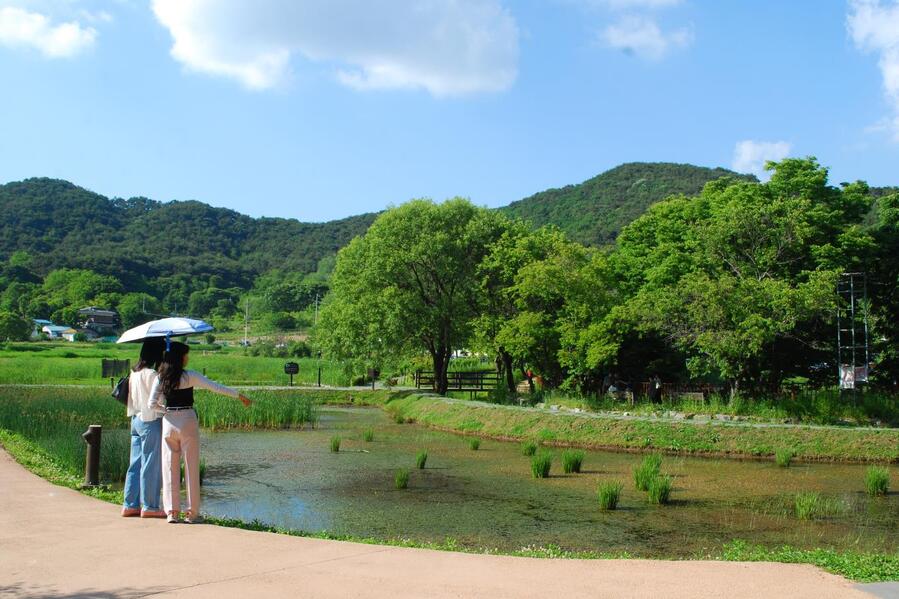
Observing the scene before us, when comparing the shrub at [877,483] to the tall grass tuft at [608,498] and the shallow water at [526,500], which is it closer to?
the shallow water at [526,500]

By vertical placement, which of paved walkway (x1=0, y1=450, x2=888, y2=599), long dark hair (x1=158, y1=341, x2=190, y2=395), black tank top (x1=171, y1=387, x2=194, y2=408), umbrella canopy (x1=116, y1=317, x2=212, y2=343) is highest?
umbrella canopy (x1=116, y1=317, x2=212, y2=343)

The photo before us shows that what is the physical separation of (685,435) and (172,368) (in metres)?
18.1

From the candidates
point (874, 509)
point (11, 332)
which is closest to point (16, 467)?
point (874, 509)

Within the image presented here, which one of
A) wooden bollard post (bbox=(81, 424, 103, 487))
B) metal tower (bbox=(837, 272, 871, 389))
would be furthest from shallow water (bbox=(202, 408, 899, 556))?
metal tower (bbox=(837, 272, 871, 389))

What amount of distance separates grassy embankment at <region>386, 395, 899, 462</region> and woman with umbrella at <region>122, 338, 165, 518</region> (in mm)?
16871

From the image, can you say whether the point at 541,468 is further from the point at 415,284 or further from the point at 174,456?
the point at 415,284

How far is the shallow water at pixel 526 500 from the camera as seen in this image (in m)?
11.0

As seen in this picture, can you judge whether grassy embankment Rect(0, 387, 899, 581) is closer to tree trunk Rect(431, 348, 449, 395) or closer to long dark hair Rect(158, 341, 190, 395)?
long dark hair Rect(158, 341, 190, 395)

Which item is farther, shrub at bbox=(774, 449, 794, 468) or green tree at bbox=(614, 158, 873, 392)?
green tree at bbox=(614, 158, 873, 392)

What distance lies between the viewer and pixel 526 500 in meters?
14.1

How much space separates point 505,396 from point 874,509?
833 inches

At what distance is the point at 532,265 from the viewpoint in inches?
1275

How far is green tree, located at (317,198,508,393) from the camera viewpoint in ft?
120

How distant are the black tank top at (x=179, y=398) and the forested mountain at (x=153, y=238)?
117 m
